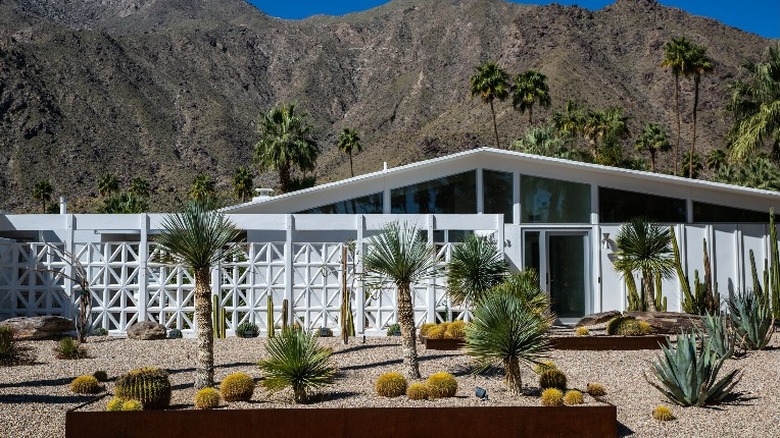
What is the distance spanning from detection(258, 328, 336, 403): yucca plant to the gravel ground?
22 centimetres

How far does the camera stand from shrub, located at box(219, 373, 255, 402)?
11.3 metres

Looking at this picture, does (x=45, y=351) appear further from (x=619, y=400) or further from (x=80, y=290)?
(x=619, y=400)

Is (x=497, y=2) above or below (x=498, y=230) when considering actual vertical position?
above

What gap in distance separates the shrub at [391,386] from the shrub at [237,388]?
1.69 metres

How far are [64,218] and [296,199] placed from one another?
5.48 meters

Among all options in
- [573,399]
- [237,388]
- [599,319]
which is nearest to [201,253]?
[237,388]

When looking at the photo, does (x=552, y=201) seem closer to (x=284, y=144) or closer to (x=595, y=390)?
(x=595, y=390)

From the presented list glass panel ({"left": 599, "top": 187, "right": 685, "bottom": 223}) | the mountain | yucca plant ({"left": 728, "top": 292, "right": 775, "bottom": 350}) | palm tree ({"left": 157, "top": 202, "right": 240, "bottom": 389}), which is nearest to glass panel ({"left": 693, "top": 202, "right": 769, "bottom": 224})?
glass panel ({"left": 599, "top": 187, "right": 685, "bottom": 223})

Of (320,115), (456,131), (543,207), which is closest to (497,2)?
(320,115)

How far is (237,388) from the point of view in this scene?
446 inches

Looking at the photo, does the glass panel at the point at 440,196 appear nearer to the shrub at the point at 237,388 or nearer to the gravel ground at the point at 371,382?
the gravel ground at the point at 371,382

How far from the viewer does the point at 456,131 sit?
289ft

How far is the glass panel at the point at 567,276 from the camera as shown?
22.0 meters

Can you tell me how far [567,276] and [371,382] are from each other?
10.4 metres
